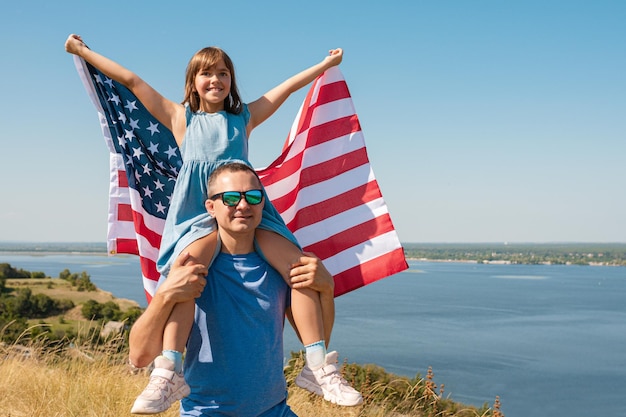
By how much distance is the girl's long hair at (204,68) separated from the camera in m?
3.44

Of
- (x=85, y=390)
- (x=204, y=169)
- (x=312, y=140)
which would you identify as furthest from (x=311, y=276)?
(x=85, y=390)

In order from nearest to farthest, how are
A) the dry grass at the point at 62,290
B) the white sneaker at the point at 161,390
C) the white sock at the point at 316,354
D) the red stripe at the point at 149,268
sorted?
the white sneaker at the point at 161,390 → the white sock at the point at 316,354 → the red stripe at the point at 149,268 → the dry grass at the point at 62,290

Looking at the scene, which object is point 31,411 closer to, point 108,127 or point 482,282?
point 108,127

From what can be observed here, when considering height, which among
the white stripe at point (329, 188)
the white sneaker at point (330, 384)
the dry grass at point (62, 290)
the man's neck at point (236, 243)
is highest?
the white stripe at point (329, 188)

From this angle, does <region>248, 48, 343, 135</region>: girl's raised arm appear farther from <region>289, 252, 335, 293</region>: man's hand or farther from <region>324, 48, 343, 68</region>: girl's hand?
<region>289, 252, 335, 293</region>: man's hand

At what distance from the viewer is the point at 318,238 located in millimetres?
4594

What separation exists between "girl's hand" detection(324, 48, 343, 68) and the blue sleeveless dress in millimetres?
777

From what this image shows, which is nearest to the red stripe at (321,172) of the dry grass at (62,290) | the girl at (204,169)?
the girl at (204,169)

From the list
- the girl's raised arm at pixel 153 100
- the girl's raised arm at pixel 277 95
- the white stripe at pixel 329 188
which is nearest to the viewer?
the girl's raised arm at pixel 153 100

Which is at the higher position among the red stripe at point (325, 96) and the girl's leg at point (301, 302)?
the red stripe at point (325, 96)

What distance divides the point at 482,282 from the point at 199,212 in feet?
429

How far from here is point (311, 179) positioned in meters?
4.72

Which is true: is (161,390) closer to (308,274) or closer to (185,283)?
(185,283)

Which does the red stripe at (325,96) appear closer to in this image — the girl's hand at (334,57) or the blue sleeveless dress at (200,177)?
the girl's hand at (334,57)
